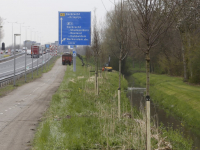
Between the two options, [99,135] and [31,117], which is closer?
[99,135]

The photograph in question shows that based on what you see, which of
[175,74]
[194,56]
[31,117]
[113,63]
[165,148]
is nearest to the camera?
[165,148]

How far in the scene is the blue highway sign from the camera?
124ft

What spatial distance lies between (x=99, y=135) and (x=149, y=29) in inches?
146

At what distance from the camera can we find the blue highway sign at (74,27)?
37906 mm

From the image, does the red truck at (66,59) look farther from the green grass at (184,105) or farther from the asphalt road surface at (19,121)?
the asphalt road surface at (19,121)

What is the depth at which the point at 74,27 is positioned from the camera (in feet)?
126

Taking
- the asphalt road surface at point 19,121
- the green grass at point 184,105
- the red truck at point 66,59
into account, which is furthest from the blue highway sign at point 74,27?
the red truck at point 66,59

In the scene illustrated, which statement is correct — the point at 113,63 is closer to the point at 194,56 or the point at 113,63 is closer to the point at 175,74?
the point at 175,74

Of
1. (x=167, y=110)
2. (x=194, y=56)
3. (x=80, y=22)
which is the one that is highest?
(x=80, y=22)

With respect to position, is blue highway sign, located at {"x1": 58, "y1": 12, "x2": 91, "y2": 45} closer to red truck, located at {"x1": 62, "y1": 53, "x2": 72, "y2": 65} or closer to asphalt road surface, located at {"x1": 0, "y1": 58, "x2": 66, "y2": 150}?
asphalt road surface, located at {"x1": 0, "y1": 58, "x2": 66, "y2": 150}

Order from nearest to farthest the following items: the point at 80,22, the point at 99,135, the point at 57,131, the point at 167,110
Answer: the point at 99,135 < the point at 57,131 < the point at 167,110 < the point at 80,22

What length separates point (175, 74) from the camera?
46656 mm

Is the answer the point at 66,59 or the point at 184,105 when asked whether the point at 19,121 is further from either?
the point at 66,59

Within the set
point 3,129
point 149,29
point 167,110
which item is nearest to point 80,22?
point 167,110
